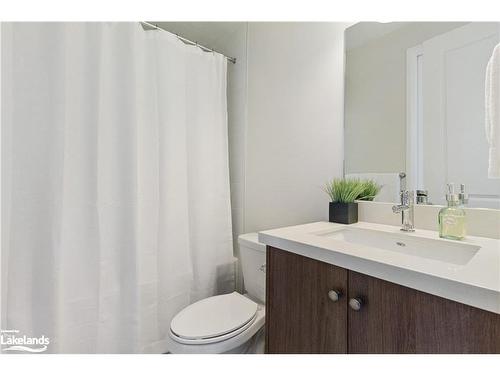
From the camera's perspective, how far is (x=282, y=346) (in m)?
0.80

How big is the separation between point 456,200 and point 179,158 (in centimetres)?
119

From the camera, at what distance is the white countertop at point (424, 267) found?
1.45 ft

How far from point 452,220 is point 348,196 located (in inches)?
15.1

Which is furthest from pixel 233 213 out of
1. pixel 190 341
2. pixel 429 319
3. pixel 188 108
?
pixel 429 319

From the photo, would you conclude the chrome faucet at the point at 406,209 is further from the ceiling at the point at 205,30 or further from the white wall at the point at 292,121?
the ceiling at the point at 205,30

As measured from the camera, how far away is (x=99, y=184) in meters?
1.06

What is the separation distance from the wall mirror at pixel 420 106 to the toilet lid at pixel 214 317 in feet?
2.57

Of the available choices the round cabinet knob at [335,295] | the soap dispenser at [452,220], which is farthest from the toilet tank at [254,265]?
the soap dispenser at [452,220]

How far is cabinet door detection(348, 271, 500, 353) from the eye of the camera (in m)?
0.45

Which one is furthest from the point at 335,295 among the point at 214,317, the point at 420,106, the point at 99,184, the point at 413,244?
the point at 99,184

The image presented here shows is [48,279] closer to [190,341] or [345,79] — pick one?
[190,341]

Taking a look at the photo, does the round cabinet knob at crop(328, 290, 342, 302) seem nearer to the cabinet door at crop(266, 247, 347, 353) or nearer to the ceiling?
the cabinet door at crop(266, 247, 347, 353)

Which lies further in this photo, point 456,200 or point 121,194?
point 121,194

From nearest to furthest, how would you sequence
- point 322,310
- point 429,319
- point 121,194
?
1. point 429,319
2. point 322,310
3. point 121,194
